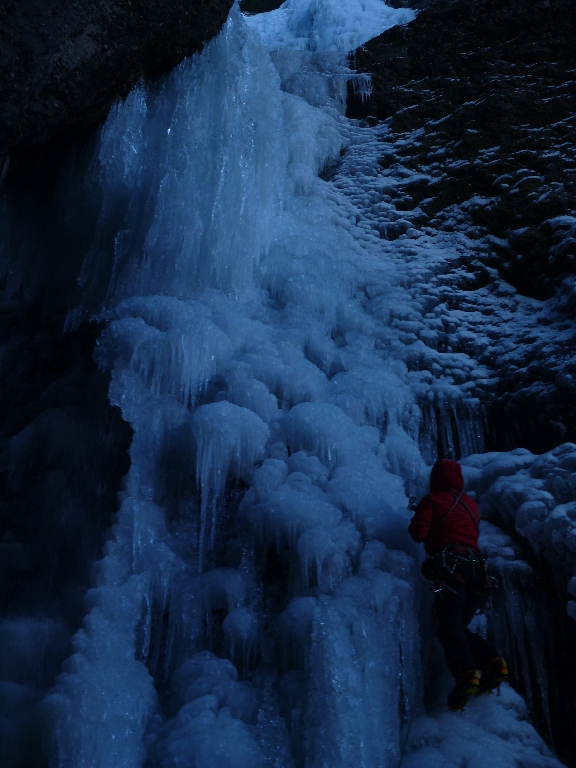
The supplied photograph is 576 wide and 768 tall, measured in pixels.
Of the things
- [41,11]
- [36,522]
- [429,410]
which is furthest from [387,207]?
[36,522]

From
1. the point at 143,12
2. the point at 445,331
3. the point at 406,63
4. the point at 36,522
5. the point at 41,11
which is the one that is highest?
the point at 406,63

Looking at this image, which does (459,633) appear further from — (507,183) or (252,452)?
(507,183)

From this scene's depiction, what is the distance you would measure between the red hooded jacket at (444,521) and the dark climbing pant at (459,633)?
0.22 m

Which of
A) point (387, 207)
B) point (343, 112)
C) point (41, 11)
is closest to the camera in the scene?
point (41, 11)

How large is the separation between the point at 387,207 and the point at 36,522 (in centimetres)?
445

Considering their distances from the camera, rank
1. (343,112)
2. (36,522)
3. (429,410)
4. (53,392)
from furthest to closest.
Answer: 1. (343,112)
2. (53,392)
3. (429,410)
4. (36,522)

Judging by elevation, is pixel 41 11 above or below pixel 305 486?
above

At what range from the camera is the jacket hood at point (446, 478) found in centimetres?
339

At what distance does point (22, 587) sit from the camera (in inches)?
160

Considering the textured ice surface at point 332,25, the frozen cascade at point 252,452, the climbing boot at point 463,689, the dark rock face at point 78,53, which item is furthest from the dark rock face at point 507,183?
the dark rock face at point 78,53

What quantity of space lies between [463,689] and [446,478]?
1043 millimetres

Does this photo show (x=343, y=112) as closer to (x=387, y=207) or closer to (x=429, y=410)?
(x=387, y=207)

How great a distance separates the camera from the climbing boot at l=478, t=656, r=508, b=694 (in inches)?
116

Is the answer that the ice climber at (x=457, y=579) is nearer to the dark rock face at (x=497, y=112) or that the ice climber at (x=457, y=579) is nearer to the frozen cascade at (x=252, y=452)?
the frozen cascade at (x=252, y=452)
